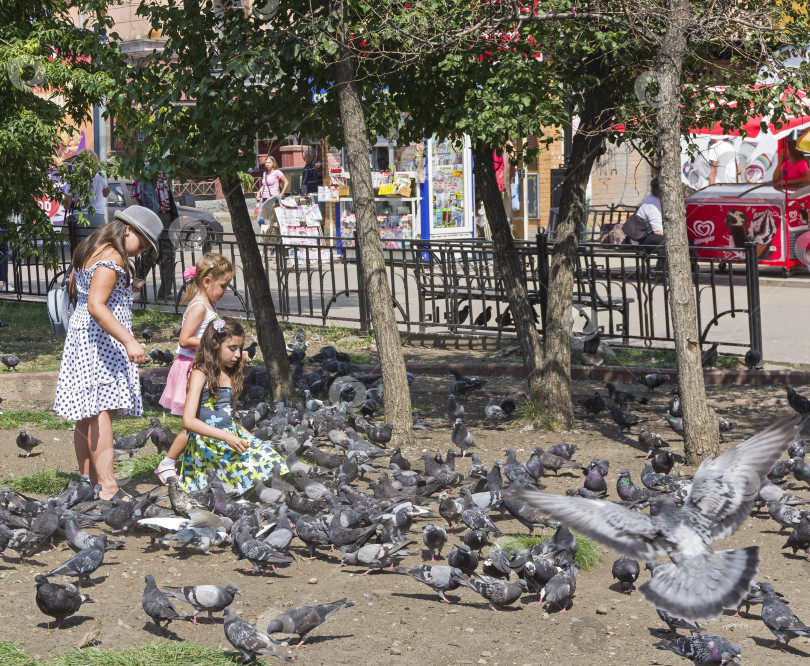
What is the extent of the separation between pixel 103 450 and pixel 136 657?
7.82 feet

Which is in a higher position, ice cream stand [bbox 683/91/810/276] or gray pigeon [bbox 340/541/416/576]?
ice cream stand [bbox 683/91/810/276]

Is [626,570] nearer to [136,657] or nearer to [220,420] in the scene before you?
[136,657]

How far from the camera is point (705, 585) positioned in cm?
357

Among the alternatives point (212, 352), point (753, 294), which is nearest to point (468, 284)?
point (753, 294)

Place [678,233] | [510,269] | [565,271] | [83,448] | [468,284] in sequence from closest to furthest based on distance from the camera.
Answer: [83,448]
[678,233]
[565,271]
[510,269]
[468,284]

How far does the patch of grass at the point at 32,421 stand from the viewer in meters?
8.12

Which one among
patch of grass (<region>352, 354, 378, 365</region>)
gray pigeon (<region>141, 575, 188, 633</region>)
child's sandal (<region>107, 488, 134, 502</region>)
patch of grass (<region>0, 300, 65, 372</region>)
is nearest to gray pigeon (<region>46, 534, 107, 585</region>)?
gray pigeon (<region>141, 575, 188, 633</region>)

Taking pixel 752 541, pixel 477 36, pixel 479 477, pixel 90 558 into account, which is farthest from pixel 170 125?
pixel 752 541

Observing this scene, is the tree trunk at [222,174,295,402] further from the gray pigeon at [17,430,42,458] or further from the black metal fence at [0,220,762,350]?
the black metal fence at [0,220,762,350]

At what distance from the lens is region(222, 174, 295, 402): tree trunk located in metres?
8.13

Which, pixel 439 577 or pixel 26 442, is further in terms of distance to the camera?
pixel 26 442

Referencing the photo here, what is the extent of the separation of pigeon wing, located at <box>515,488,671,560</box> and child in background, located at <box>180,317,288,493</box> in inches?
103

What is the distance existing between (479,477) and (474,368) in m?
4.07

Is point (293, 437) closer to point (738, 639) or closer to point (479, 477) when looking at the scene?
point (479, 477)
